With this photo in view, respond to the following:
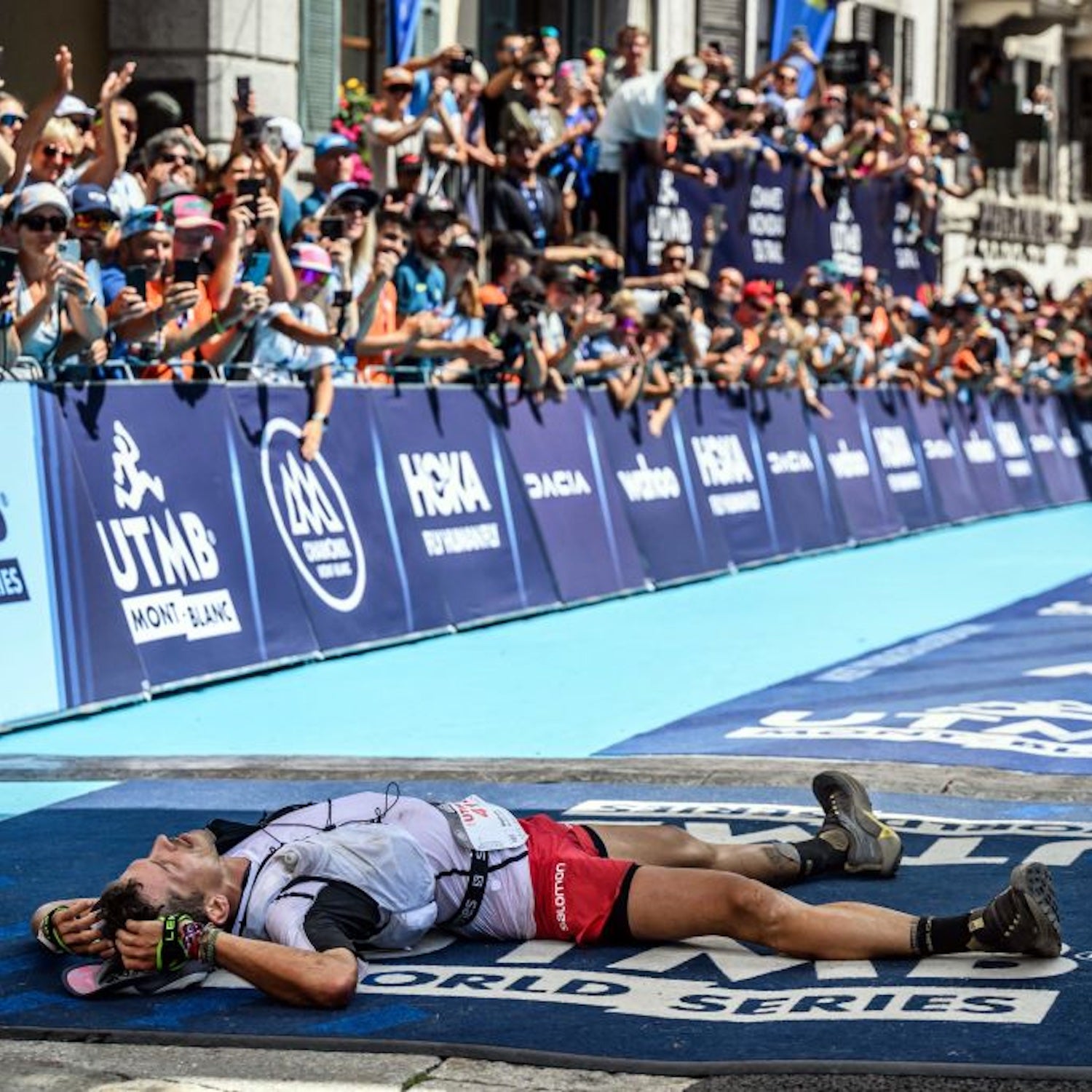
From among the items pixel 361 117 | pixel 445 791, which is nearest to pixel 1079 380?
pixel 361 117

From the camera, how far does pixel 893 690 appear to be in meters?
13.2

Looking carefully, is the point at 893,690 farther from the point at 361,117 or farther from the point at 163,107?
the point at 361,117

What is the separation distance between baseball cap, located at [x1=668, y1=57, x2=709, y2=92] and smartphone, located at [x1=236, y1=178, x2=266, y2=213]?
864 cm

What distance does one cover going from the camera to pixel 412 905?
273 inches

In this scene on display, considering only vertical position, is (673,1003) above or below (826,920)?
below

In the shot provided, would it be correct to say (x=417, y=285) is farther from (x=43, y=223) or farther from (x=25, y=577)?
(x=25, y=577)

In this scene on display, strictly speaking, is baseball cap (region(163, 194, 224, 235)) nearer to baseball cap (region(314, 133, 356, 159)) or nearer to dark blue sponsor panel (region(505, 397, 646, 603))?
baseball cap (region(314, 133, 356, 159))

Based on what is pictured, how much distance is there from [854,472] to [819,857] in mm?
17035

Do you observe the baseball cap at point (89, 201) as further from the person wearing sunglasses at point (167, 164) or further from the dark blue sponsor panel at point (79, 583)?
the person wearing sunglasses at point (167, 164)

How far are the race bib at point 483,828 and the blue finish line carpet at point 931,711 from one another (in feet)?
12.4

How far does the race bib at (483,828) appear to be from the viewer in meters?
7.06

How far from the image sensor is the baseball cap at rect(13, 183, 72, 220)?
38.8 ft

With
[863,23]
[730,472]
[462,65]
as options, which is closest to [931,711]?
[462,65]

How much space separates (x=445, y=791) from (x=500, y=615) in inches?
266
